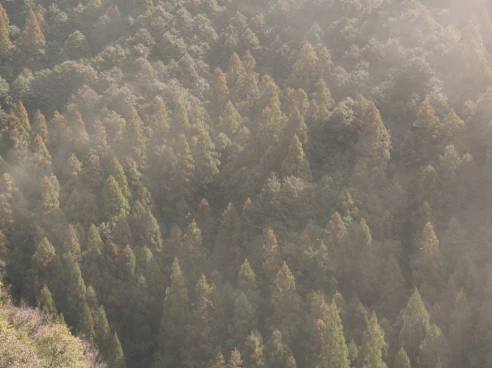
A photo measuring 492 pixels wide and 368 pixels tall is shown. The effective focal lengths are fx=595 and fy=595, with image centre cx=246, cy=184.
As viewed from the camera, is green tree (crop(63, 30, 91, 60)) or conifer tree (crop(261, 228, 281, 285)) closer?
conifer tree (crop(261, 228, 281, 285))

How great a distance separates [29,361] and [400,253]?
3185 centimetres

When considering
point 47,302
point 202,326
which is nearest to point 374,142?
point 202,326

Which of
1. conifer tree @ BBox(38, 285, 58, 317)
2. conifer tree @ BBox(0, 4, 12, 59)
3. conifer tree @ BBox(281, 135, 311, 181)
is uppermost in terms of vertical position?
conifer tree @ BBox(0, 4, 12, 59)

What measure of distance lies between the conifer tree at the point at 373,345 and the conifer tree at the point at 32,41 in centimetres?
5629

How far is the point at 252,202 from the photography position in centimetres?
5834

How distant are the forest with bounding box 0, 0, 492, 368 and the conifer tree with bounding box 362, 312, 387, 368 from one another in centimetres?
15

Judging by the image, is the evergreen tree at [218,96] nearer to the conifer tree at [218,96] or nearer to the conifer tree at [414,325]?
the conifer tree at [218,96]

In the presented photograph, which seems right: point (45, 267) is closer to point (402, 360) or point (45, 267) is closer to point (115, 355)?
point (115, 355)

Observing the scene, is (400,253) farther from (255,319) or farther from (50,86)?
(50,86)

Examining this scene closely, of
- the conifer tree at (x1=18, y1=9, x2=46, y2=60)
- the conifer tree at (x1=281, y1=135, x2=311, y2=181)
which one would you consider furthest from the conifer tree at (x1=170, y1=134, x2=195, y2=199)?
the conifer tree at (x1=18, y1=9, x2=46, y2=60)

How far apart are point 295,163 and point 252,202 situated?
5.68 m

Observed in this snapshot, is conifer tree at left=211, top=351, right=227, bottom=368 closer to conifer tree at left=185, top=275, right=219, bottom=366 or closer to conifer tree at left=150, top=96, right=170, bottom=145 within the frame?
conifer tree at left=185, top=275, right=219, bottom=366

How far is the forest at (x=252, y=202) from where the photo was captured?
47188 millimetres

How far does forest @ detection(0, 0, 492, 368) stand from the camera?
155 feet
